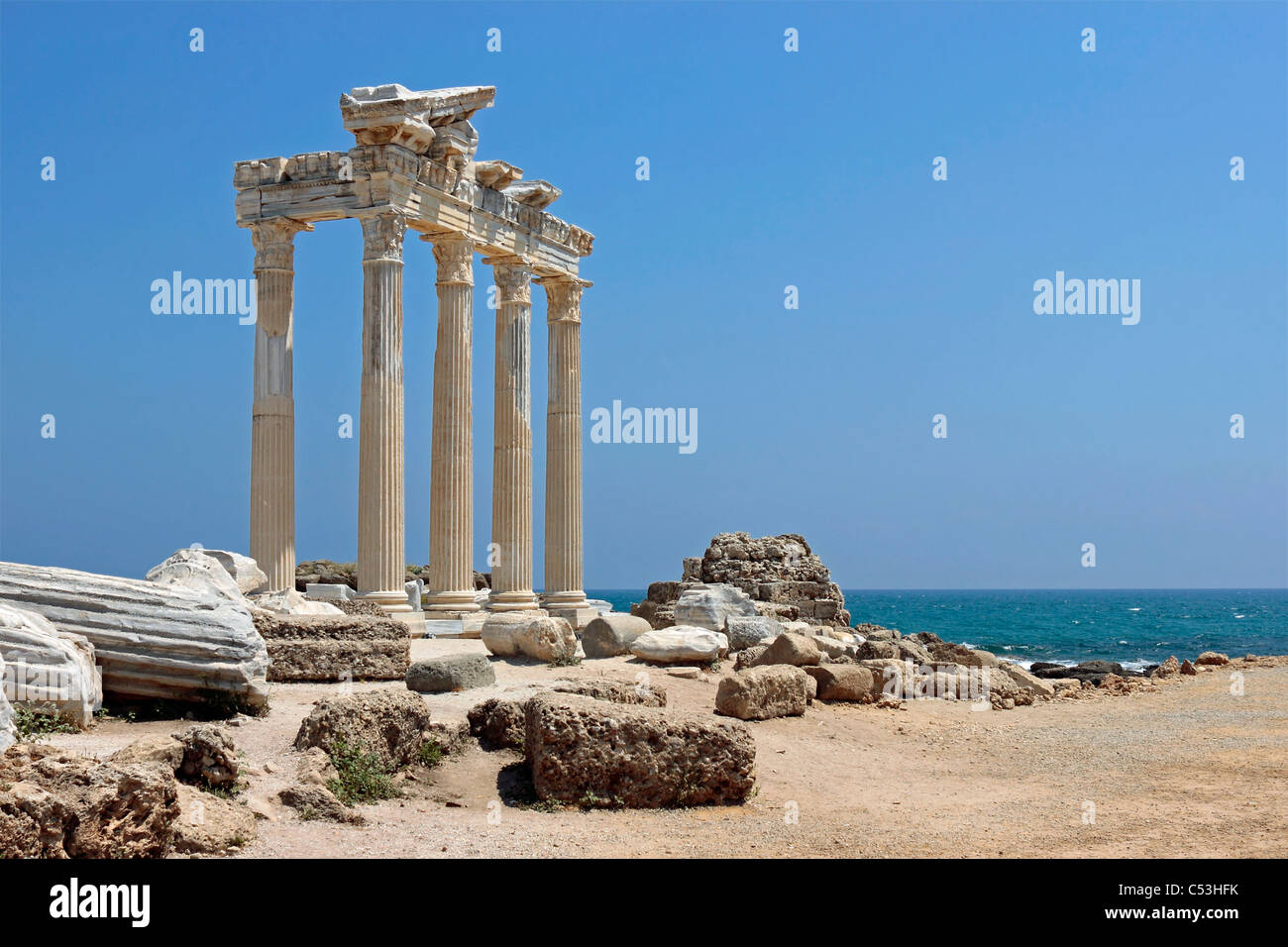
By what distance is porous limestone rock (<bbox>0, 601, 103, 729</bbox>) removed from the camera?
908 centimetres

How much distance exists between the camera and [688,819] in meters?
9.05

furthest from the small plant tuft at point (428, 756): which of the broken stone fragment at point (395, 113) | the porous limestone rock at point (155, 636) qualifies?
the broken stone fragment at point (395, 113)

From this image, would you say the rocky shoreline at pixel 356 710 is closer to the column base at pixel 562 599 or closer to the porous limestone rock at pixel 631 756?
the porous limestone rock at pixel 631 756

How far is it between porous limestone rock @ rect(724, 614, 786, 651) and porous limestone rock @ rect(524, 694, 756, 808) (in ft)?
31.6

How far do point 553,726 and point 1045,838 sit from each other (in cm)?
375

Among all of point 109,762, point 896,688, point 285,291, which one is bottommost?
point 896,688

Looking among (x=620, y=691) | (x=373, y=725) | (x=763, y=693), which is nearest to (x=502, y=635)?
(x=763, y=693)

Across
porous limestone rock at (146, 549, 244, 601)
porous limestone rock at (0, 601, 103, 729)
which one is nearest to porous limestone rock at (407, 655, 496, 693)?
porous limestone rock at (146, 549, 244, 601)

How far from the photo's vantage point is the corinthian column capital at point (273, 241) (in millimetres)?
20734

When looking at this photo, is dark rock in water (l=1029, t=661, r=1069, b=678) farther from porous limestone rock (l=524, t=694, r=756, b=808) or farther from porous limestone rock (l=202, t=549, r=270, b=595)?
porous limestone rock (l=524, t=694, r=756, b=808)
